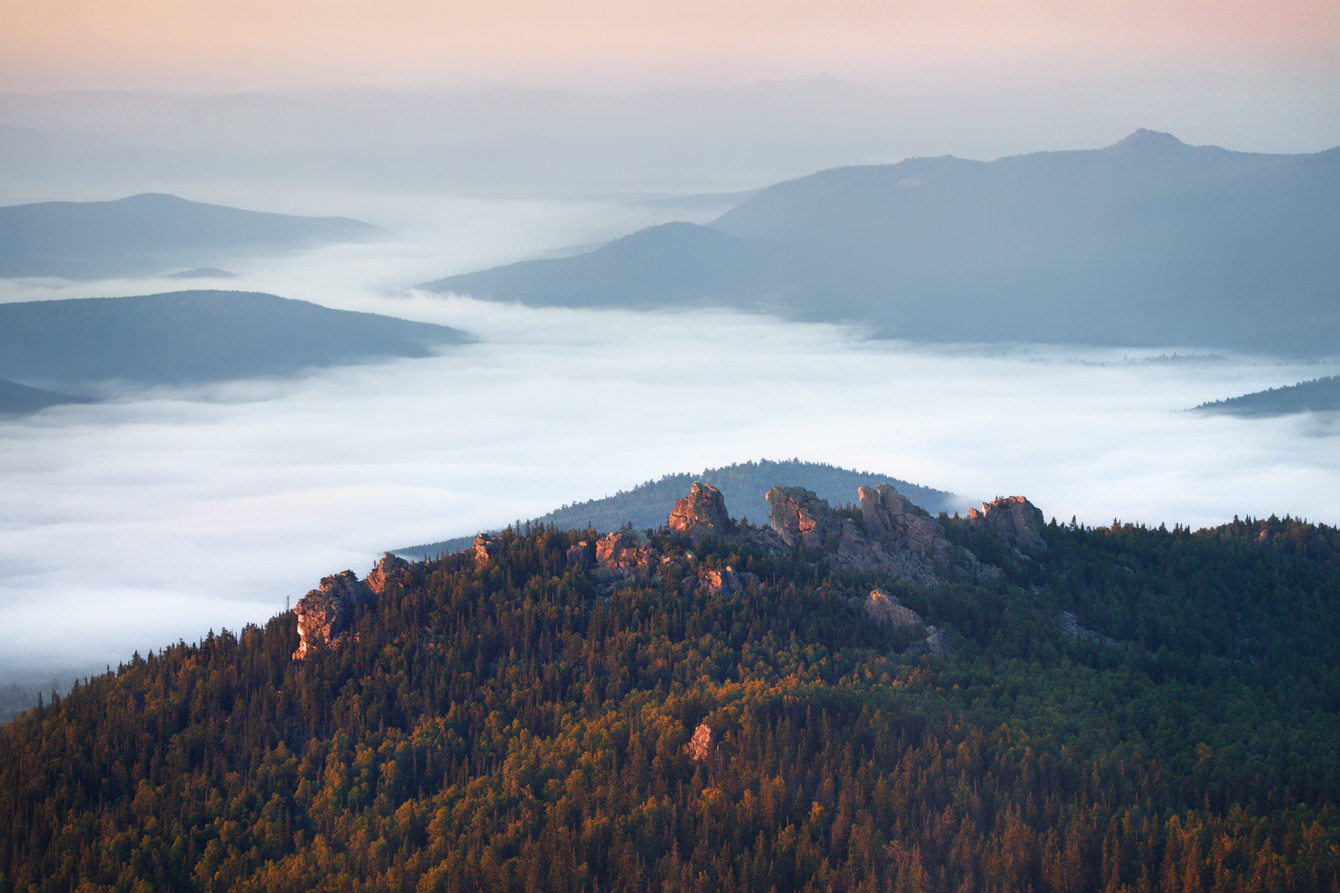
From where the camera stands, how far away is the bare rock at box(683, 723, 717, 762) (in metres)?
83.4

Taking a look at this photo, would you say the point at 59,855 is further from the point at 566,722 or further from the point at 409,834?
the point at 566,722

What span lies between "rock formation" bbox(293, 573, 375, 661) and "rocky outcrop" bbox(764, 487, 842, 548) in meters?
32.7

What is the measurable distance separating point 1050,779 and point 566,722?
29.9 metres

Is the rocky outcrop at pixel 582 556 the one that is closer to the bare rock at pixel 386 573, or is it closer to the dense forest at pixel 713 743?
the dense forest at pixel 713 743

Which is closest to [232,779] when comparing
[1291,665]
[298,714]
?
[298,714]

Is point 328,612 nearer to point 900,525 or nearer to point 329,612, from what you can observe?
point 329,612

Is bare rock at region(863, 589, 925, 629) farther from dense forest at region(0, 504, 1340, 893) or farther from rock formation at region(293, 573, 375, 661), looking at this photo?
rock formation at region(293, 573, 375, 661)

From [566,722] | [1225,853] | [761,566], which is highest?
[761,566]

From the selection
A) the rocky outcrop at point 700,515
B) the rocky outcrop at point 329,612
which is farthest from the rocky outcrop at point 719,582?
the rocky outcrop at point 329,612

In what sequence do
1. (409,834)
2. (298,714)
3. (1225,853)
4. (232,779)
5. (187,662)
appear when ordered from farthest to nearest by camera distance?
(187,662) < (298,714) < (232,779) < (409,834) < (1225,853)

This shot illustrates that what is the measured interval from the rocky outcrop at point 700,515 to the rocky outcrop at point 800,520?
13.8 ft

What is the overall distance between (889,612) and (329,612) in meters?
40.4

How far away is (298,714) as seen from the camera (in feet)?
310

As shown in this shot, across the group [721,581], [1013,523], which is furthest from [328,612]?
[1013,523]
